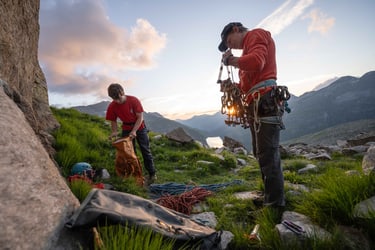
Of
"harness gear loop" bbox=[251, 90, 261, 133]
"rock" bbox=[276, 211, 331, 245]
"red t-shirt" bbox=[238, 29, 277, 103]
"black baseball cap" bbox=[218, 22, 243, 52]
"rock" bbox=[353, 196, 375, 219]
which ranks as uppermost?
"black baseball cap" bbox=[218, 22, 243, 52]

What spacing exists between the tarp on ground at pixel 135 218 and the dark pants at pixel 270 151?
1390 millimetres

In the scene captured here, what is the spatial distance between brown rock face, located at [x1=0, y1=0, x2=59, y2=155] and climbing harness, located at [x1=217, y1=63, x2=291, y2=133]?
3.47m

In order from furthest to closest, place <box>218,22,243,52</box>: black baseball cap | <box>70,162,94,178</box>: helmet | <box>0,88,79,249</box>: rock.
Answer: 1. <box>70,162,94,178</box>: helmet
2. <box>218,22,243,52</box>: black baseball cap
3. <box>0,88,79,249</box>: rock

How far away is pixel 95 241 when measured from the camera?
1952mm

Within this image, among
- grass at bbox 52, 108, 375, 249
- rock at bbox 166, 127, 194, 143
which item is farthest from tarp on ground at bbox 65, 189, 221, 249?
rock at bbox 166, 127, 194, 143

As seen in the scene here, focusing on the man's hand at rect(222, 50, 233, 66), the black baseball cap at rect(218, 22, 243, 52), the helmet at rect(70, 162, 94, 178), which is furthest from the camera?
the helmet at rect(70, 162, 94, 178)

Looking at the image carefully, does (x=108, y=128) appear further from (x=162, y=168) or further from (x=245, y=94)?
(x=245, y=94)

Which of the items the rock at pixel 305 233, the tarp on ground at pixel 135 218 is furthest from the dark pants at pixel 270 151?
the tarp on ground at pixel 135 218

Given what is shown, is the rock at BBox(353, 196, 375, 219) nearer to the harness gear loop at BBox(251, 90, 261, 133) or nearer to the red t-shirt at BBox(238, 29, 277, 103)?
the harness gear loop at BBox(251, 90, 261, 133)

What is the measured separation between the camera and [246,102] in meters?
4.11

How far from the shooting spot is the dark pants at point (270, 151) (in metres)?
3.67

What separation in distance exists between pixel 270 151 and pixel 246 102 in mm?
924

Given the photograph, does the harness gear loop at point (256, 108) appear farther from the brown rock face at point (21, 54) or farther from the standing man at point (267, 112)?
the brown rock face at point (21, 54)

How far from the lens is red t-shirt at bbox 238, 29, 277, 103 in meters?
3.41
